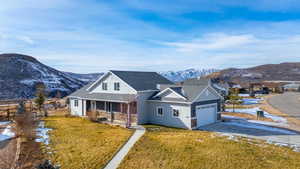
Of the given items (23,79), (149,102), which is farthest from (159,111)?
(23,79)

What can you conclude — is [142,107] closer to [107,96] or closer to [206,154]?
[107,96]

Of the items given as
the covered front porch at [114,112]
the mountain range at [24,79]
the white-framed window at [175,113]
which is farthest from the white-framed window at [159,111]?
the mountain range at [24,79]

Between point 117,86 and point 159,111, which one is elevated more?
point 117,86

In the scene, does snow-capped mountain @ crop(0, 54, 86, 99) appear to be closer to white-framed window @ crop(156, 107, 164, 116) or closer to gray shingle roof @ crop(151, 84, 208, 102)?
white-framed window @ crop(156, 107, 164, 116)

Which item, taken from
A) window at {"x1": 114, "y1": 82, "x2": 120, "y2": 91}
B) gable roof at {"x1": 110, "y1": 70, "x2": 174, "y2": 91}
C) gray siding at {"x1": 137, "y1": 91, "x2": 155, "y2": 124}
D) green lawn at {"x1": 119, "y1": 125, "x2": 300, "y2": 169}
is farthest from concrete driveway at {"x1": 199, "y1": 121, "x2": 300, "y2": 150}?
window at {"x1": 114, "y1": 82, "x2": 120, "y2": 91}

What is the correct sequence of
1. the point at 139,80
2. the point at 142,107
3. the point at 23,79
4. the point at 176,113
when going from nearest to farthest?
the point at 176,113
the point at 142,107
the point at 139,80
the point at 23,79

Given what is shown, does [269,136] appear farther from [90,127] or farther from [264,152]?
[90,127]

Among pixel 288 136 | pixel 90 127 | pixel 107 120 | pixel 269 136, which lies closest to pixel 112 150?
pixel 90 127
